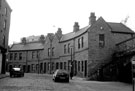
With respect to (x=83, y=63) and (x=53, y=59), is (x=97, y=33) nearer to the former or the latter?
(x=83, y=63)

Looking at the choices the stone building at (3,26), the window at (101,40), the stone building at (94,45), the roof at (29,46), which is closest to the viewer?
the stone building at (94,45)

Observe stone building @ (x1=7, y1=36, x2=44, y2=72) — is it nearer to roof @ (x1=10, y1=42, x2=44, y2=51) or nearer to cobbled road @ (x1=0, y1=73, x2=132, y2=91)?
roof @ (x1=10, y1=42, x2=44, y2=51)

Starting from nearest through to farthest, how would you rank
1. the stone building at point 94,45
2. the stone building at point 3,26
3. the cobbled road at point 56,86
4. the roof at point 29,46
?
1. the cobbled road at point 56,86
2. the stone building at point 94,45
3. the stone building at point 3,26
4. the roof at point 29,46

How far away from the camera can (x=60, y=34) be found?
45656 mm

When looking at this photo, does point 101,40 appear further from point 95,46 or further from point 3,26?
point 3,26

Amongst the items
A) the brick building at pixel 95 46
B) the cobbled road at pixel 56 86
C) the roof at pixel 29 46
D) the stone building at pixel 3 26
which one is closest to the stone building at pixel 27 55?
the roof at pixel 29 46

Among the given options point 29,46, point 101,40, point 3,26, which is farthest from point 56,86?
point 29,46

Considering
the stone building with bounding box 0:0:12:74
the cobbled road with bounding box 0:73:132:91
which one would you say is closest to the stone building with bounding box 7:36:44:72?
the stone building with bounding box 0:0:12:74

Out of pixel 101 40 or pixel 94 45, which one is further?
pixel 101 40

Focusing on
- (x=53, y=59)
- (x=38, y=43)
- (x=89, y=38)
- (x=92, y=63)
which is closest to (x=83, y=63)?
(x=92, y=63)

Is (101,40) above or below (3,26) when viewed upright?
below

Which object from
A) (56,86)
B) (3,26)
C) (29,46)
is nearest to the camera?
(56,86)

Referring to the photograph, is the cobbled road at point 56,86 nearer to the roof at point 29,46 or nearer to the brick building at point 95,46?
the brick building at point 95,46

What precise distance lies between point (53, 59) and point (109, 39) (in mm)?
18937
